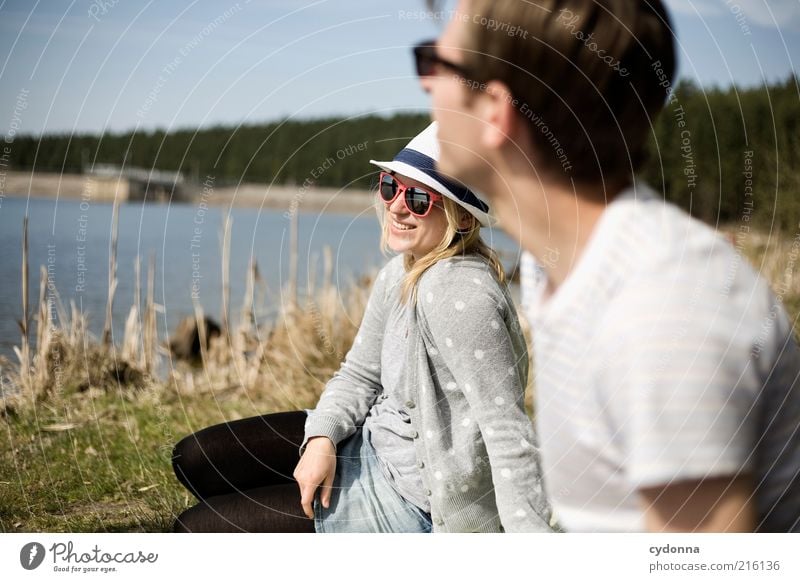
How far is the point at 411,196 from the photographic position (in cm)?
184

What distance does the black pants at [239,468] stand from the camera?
6.40 feet

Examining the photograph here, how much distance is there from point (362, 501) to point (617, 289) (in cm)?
114

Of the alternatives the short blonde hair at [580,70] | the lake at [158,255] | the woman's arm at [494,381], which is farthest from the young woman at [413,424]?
the short blonde hair at [580,70]

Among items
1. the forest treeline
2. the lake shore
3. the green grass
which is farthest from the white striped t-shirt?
the green grass

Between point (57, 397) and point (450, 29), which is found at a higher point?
point (450, 29)

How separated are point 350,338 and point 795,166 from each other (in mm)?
2811

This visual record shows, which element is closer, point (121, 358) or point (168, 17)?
point (168, 17)

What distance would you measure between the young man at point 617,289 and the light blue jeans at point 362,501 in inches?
31.2

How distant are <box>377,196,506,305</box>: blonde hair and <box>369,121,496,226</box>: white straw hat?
0.02 metres

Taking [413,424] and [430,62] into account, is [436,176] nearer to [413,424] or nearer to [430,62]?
[413,424]

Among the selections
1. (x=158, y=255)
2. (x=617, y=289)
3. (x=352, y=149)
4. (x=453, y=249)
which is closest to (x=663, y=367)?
(x=617, y=289)

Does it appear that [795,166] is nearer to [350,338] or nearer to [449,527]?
[350,338]
